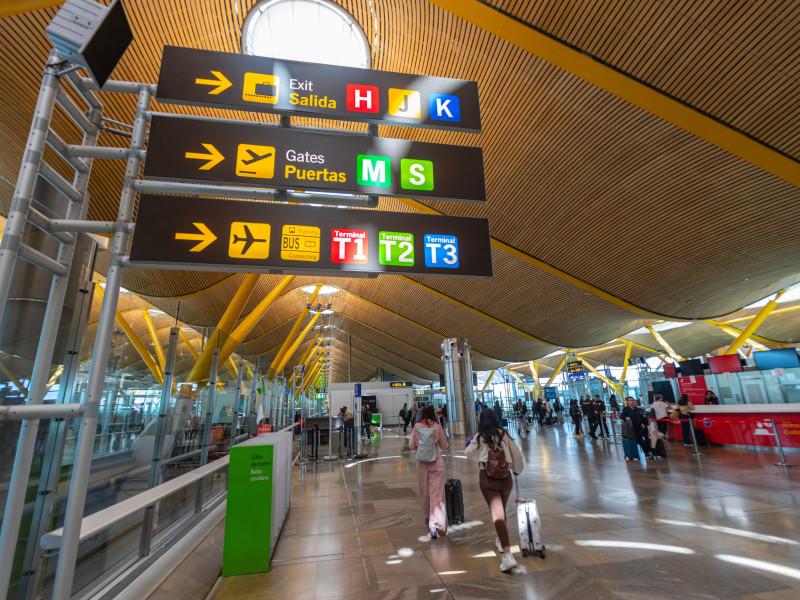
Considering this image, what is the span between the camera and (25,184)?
8.25 ft

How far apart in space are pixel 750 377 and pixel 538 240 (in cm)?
845

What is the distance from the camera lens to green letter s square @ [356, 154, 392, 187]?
3746 mm

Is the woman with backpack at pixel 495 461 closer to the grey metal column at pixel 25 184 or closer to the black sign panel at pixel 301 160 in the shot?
the black sign panel at pixel 301 160

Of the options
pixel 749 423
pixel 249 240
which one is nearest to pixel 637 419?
pixel 749 423

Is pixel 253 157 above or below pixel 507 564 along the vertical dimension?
above

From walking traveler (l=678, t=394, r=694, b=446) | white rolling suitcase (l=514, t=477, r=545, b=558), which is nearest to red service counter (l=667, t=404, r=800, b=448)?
walking traveler (l=678, t=394, r=694, b=446)

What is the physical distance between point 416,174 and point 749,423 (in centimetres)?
1527

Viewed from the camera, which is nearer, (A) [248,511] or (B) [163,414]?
(A) [248,511]

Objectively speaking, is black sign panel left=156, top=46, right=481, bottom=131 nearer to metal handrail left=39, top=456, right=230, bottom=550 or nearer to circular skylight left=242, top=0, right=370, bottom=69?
metal handrail left=39, top=456, right=230, bottom=550

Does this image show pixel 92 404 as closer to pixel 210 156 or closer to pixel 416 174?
pixel 210 156

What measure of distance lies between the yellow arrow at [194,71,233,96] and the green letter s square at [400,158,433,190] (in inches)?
67.8

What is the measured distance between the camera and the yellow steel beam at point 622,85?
8.27m

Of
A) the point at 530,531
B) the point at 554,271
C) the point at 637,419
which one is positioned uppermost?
the point at 554,271

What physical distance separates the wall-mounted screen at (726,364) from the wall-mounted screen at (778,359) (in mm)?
606
